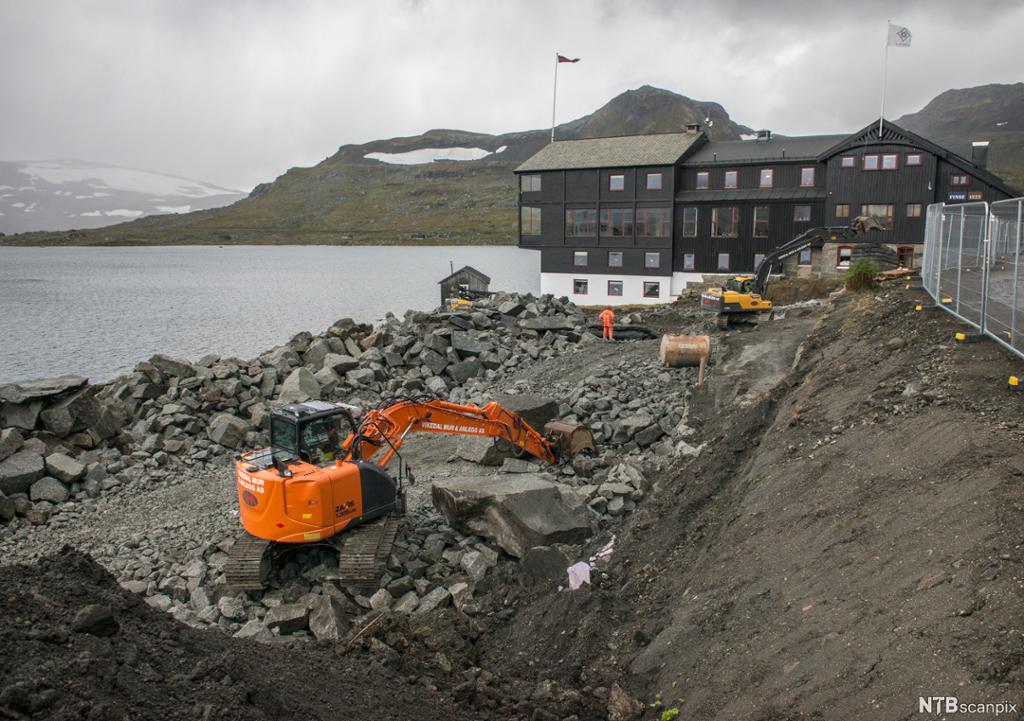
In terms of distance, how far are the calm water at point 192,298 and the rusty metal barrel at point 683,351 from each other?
2946 cm

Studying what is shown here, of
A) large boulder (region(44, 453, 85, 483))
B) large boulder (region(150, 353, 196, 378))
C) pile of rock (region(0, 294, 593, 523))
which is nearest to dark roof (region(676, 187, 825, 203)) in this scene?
pile of rock (region(0, 294, 593, 523))

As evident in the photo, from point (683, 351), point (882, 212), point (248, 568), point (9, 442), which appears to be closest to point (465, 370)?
point (683, 351)

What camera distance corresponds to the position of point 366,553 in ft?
42.0

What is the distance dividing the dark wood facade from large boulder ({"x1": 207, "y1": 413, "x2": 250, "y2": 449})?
34380 mm

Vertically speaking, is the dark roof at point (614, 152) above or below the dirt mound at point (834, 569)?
above

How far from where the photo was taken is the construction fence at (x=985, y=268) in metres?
11.3

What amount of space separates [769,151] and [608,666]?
4685cm

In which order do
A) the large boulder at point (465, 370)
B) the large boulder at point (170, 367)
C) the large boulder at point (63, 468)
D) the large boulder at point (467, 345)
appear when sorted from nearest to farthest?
1. the large boulder at point (63, 468)
2. the large boulder at point (170, 367)
3. the large boulder at point (465, 370)
4. the large boulder at point (467, 345)

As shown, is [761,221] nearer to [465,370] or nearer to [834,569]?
[465,370]

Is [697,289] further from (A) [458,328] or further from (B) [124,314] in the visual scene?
(B) [124,314]

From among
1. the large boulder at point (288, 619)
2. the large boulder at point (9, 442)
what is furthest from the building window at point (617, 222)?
the large boulder at point (288, 619)

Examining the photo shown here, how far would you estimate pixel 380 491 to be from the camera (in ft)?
45.2

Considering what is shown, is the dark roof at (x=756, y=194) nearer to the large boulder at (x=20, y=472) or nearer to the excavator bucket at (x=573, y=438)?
the excavator bucket at (x=573, y=438)

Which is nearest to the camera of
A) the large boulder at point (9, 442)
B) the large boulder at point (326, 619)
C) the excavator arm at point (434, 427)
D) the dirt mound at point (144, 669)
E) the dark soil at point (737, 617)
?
the dirt mound at point (144, 669)
